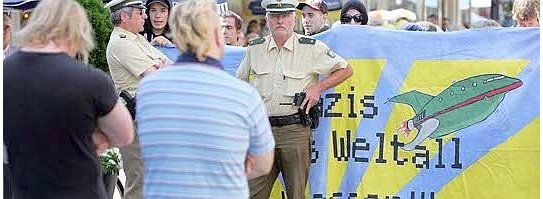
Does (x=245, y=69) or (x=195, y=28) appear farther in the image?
(x=245, y=69)

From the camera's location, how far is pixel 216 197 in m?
3.64

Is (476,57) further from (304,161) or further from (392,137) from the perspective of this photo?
(304,161)

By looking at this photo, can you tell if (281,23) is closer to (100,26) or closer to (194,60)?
(100,26)

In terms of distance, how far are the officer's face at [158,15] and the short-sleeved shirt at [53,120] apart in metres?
3.24

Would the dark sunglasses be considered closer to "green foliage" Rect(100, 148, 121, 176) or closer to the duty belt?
the duty belt

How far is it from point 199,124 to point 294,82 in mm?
2776

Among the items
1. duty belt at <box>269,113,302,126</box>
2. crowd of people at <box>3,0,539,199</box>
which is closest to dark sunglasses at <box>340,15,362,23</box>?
duty belt at <box>269,113,302,126</box>

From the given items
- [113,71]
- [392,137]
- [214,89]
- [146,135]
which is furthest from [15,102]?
[392,137]

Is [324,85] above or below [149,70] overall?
below

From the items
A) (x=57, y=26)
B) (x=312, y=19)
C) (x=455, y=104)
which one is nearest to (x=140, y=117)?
(x=57, y=26)

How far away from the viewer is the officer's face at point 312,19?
7426mm

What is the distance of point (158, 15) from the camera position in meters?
7.16

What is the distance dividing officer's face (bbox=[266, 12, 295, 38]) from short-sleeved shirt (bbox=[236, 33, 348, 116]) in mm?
49

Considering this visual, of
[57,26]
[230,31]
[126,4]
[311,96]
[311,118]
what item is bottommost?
[311,118]
